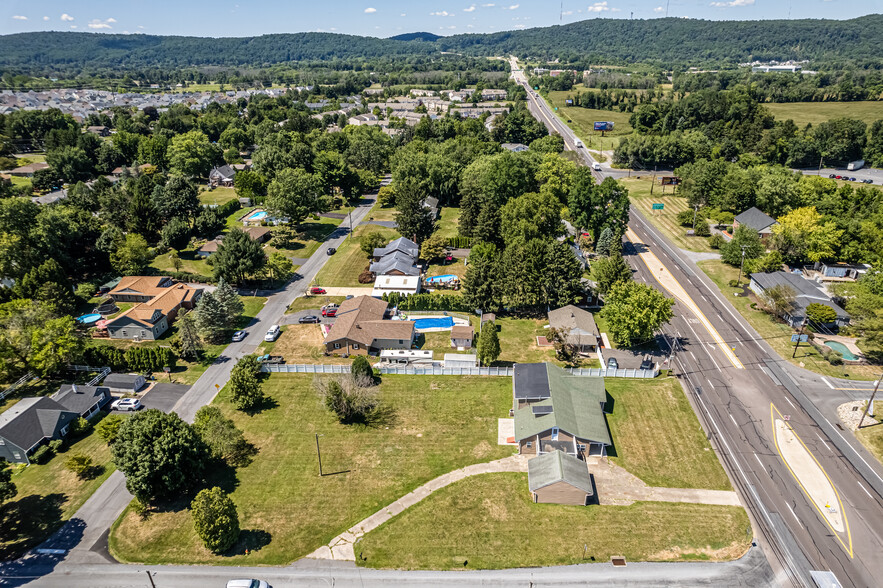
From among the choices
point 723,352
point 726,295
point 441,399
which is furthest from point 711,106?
point 441,399

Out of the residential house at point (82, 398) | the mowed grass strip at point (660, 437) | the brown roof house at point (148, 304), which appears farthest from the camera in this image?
the brown roof house at point (148, 304)

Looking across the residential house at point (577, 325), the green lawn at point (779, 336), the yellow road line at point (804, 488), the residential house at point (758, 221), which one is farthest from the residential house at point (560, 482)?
the residential house at point (758, 221)

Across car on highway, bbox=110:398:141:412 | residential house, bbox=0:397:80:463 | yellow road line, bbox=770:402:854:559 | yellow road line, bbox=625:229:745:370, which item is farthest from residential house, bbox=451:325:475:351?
residential house, bbox=0:397:80:463

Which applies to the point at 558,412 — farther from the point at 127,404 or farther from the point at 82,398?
the point at 82,398

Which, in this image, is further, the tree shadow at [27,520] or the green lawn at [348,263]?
the green lawn at [348,263]

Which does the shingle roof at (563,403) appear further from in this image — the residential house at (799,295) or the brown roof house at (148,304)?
the brown roof house at (148,304)

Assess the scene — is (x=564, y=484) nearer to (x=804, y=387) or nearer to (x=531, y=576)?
(x=531, y=576)
